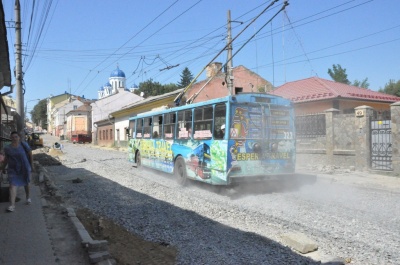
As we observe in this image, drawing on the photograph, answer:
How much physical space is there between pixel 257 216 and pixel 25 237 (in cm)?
441

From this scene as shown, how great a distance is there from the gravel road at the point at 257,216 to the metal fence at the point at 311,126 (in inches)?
166

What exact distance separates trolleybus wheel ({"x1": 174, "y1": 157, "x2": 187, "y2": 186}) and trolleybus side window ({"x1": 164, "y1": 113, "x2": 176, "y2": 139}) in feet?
3.22

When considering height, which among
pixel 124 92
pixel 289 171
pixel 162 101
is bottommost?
pixel 289 171

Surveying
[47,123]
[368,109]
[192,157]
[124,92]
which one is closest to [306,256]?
[192,157]

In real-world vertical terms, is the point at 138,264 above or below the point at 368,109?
below

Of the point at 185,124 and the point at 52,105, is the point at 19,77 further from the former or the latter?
the point at 52,105

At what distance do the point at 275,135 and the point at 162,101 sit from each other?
22.7 metres

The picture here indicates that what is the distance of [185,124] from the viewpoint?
12.1 metres

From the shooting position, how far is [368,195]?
10.5 metres

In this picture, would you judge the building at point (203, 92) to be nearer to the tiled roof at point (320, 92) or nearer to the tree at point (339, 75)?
the tiled roof at point (320, 92)

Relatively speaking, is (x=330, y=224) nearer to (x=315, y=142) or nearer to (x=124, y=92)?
(x=315, y=142)

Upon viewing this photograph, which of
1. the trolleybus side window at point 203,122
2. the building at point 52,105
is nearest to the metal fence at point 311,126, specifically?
the trolleybus side window at point 203,122

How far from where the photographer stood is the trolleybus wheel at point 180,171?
12275 millimetres

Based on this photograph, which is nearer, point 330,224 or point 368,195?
point 330,224
